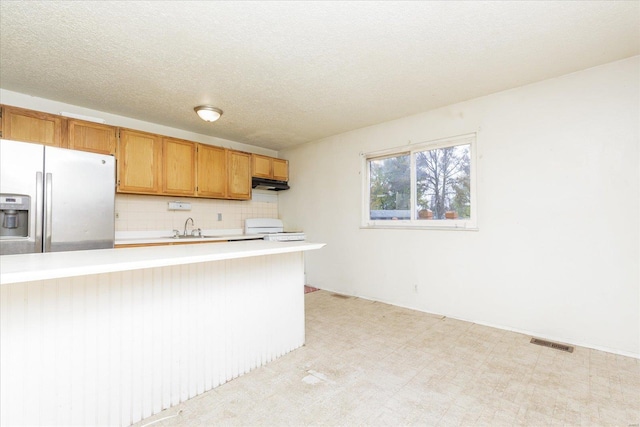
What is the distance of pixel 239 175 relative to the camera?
186 inches

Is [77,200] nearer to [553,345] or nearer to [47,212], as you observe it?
[47,212]

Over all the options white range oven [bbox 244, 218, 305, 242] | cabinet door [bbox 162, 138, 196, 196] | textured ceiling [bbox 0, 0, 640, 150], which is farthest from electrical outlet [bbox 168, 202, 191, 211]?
textured ceiling [bbox 0, 0, 640, 150]

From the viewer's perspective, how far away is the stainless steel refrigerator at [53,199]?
2.36 m

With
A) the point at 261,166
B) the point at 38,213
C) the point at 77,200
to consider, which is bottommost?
the point at 38,213

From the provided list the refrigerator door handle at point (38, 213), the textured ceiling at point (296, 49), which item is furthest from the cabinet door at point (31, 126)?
the refrigerator door handle at point (38, 213)

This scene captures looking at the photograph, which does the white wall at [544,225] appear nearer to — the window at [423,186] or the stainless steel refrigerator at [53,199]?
the window at [423,186]

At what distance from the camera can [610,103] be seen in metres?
2.57

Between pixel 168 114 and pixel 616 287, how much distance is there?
4909mm

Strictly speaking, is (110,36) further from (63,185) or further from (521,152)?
(521,152)

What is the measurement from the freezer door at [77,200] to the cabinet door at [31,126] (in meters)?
0.76

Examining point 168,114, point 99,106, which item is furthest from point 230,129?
point 99,106

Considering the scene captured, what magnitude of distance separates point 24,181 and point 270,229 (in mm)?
3309

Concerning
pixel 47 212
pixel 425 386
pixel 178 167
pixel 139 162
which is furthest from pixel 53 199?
pixel 425 386

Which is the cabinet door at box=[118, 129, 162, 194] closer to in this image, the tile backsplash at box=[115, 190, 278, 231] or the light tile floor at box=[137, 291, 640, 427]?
the tile backsplash at box=[115, 190, 278, 231]
